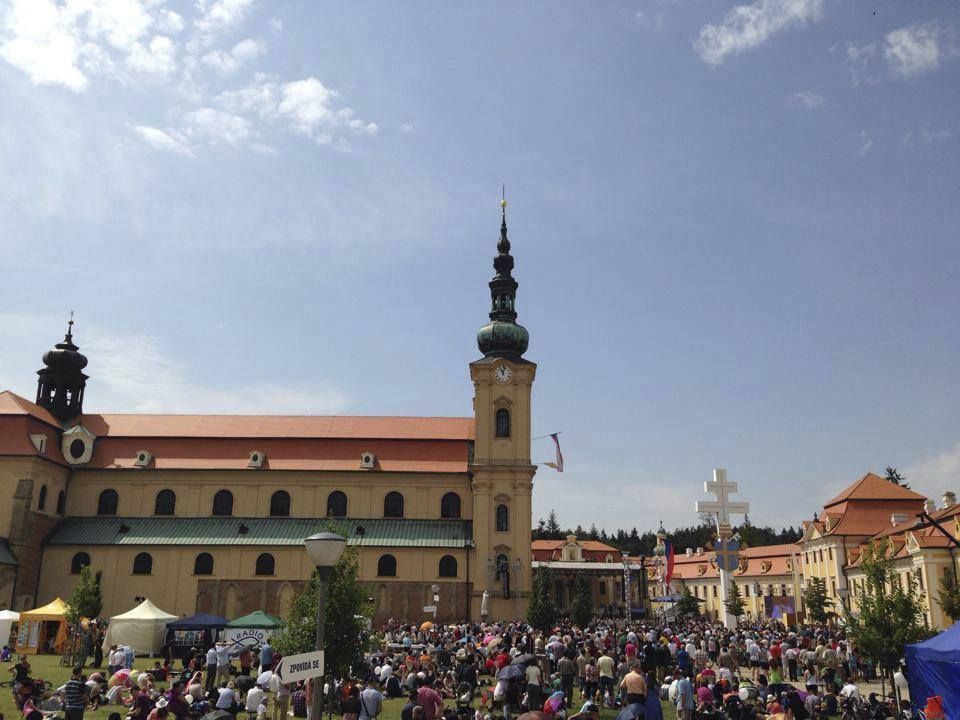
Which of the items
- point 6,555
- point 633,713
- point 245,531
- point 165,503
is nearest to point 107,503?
point 165,503

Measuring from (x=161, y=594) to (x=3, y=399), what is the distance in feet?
56.3

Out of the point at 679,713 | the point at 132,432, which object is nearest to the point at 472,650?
the point at 679,713

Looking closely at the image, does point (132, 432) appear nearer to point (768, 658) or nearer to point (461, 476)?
point (461, 476)

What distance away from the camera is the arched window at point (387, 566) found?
5166cm

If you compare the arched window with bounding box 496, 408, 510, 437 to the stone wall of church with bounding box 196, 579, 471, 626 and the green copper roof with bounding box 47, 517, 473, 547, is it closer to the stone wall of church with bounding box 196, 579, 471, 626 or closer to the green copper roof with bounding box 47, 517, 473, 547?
the green copper roof with bounding box 47, 517, 473, 547

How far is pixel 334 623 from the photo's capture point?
19.7 metres

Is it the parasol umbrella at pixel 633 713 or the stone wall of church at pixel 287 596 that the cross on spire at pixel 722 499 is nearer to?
the parasol umbrella at pixel 633 713

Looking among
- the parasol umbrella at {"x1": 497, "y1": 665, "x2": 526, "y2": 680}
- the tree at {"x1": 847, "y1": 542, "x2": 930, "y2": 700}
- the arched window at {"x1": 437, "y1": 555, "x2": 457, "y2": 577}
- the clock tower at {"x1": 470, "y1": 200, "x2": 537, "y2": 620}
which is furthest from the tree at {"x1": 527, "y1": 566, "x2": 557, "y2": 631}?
the parasol umbrella at {"x1": 497, "y1": 665, "x2": 526, "y2": 680}

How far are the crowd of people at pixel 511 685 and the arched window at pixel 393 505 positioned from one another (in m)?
Answer: 21.2

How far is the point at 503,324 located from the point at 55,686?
36.6m

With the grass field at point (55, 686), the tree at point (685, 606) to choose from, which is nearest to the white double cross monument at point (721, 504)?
the grass field at point (55, 686)

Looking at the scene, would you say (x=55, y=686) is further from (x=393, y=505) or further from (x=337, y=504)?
(x=393, y=505)

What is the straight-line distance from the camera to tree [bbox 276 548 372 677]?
19.4 metres

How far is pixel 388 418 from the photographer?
60.0 metres
